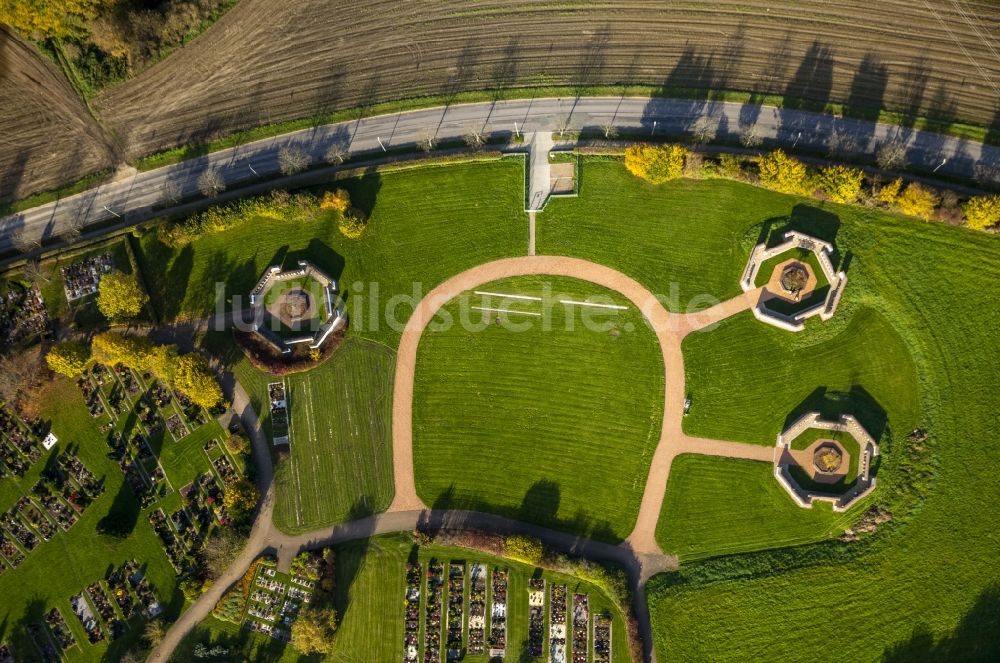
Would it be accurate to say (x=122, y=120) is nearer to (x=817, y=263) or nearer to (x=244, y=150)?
(x=244, y=150)

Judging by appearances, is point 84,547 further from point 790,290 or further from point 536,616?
point 790,290

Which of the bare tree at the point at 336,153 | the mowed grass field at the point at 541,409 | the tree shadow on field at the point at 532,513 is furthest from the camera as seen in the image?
the bare tree at the point at 336,153

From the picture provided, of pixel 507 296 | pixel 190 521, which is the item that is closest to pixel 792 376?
pixel 507 296

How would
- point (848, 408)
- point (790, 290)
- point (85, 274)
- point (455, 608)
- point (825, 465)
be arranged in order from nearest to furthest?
point (825, 465), point (848, 408), point (790, 290), point (455, 608), point (85, 274)

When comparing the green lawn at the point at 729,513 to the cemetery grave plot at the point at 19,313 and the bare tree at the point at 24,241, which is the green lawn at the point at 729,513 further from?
the bare tree at the point at 24,241

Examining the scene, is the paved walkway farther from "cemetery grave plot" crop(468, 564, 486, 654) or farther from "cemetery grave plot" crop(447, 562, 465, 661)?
"cemetery grave plot" crop(447, 562, 465, 661)

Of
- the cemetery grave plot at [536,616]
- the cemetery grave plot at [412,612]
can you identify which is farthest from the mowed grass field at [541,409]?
the cemetery grave plot at [412,612]

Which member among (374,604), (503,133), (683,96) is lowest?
(374,604)
